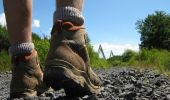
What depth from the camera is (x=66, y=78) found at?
2.08 meters

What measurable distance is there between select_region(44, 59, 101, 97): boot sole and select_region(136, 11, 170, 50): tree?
41.0 m

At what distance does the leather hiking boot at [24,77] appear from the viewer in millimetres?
2619

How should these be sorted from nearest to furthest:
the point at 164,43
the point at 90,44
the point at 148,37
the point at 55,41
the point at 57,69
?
the point at 57,69 < the point at 55,41 < the point at 90,44 < the point at 164,43 < the point at 148,37

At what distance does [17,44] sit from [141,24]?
48.6m

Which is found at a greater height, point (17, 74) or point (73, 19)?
point (73, 19)

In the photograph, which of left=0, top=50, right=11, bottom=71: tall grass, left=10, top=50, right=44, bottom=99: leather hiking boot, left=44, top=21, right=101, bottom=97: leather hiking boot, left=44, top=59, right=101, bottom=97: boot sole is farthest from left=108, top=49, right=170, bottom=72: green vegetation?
left=44, top=59, right=101, bottom=97: boot sole

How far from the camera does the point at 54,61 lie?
218 centimetres

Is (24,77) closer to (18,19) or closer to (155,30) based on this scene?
(18,19)

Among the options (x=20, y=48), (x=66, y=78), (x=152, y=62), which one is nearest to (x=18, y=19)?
(x=20, y=48)

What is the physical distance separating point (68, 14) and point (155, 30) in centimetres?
4580

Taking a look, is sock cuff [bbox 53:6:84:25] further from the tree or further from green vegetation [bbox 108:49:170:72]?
the tree

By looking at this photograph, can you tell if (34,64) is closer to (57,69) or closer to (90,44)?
(57,69)

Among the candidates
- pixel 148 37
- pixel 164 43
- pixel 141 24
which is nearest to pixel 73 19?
pixel 164 43

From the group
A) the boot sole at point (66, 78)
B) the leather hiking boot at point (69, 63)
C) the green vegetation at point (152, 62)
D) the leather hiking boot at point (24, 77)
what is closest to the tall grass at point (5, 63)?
the green vegetation at point (152, 62)
